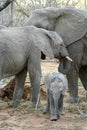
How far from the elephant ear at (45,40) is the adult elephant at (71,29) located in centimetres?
66

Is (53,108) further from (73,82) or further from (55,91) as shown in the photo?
(73,82)

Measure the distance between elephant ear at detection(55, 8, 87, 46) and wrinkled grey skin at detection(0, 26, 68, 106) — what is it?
65 centimetres

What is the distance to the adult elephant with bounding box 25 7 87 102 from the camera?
8406 mm

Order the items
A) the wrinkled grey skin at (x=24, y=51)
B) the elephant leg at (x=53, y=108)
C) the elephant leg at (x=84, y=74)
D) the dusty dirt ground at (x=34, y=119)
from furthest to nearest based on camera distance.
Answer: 1. the elephant leg at (x=84, y=74)
2. the wrinkled grey skin at (x=24, y=51)
3. the elephant leg at (x=53, y=108)
4. the dusty dirt ground at (x=34, y=119)

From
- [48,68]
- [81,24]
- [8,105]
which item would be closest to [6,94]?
[8,105]

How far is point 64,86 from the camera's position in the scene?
6426 mm

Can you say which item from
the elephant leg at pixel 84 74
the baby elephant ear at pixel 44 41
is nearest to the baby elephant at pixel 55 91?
the baby elephant ear at pixel 44 41

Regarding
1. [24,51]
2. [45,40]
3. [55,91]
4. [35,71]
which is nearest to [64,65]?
→ [45,40]

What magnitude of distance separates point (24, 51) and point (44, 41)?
0.51 m

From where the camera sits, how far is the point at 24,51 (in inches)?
285

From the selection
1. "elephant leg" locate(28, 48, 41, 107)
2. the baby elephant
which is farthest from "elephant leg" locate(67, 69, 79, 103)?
the baby elephant

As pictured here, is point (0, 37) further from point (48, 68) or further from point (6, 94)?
point (48, 68)

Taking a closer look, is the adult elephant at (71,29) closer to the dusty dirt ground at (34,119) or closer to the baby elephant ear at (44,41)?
the baby elephant ear at (44,41)

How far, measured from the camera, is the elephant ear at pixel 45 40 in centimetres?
745
